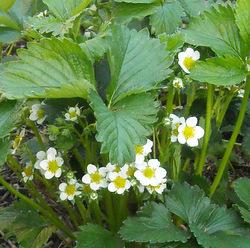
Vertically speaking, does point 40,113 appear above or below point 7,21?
below

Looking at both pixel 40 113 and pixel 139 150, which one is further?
pixel 40 113

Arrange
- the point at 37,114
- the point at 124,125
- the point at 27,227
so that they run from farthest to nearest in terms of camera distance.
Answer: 1. the point at 27,227
2. the point at 37,114
3. the point at 124,125

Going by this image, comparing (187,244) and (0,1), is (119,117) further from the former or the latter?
(0,1)

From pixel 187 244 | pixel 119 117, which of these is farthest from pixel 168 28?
pixel 187 244

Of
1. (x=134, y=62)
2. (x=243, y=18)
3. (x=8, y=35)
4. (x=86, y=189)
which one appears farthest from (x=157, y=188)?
(x=8, y=35)

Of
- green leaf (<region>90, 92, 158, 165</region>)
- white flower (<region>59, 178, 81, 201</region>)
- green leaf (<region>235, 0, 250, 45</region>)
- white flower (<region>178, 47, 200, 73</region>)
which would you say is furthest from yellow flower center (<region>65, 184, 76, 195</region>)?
green leaf (<region>235, 0, 250, 45</region>)

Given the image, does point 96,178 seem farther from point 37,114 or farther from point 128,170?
point 37,114
